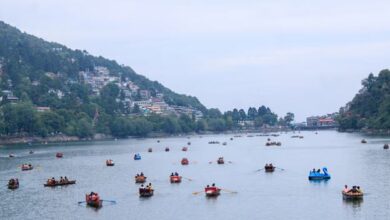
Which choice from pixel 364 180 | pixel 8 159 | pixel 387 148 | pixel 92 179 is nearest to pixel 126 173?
pixel 92 179

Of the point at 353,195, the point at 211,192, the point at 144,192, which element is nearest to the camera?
the point at 353,195

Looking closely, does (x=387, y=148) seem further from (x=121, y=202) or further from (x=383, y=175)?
(x=121, y=202)

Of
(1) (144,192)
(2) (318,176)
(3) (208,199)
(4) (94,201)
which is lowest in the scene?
(3) (208,199)

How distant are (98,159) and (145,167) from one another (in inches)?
1004

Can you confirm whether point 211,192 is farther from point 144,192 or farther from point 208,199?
point 144,192

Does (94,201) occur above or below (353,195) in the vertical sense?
below

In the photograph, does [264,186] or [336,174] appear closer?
[264,186]

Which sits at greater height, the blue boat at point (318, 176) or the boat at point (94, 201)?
the blue boat at point (318, 176)

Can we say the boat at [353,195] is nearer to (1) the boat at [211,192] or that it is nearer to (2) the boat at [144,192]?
(1) the boat at [211,192]

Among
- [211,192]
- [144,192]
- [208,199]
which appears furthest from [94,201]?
[211,192]

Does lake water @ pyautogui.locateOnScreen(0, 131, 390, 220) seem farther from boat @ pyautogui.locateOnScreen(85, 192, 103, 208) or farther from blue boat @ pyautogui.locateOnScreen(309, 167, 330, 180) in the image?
blue boat @ pyautogui.locateOnScreen(309, 167, 330, 180)

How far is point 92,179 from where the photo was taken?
95.9 metres

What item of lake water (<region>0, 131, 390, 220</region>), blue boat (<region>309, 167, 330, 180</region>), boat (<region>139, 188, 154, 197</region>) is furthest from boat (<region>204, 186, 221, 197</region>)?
blue boat (<region>309, 167, 330, 180</region>)

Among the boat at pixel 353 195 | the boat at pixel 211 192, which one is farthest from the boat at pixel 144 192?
the boat at pixel 353 195
